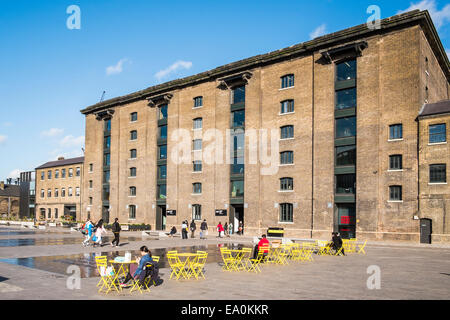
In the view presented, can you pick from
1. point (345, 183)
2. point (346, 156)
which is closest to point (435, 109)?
point (346, 156)

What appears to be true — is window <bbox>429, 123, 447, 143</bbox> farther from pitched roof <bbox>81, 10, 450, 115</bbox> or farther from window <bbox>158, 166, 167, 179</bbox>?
window <bbox>158, 166, 167, 179</bbox>

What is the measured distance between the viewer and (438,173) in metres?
31.3

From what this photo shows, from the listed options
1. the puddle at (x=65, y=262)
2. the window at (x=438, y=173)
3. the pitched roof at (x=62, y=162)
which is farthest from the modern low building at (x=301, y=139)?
the puddle at (x=65, y=262)

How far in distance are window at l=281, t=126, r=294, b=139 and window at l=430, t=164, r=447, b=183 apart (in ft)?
44.0

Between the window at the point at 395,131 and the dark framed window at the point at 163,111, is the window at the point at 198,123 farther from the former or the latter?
the window at the point at 395,131

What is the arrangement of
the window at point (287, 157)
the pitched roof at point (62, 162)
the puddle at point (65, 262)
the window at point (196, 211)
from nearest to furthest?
the puddle at point (65, 262)
the window at point (287, 157)
the window at point (196, 211)
the pitched roof at point (62, 162)

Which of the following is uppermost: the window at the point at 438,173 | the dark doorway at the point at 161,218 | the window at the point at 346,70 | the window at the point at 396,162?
the window at the point at 346,70

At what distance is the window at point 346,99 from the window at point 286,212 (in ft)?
34.9

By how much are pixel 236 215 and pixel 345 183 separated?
13.8 metres

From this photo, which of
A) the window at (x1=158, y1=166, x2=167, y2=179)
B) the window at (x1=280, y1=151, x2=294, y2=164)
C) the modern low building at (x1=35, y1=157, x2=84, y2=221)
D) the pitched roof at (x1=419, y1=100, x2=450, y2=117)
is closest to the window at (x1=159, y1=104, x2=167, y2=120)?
the window at (x1=158, y1=166, x2=167, y2=179)

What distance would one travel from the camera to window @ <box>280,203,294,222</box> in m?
39.4

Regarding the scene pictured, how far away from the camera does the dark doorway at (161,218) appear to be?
172 ft

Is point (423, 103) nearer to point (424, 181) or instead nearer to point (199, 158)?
point (424, 181)
